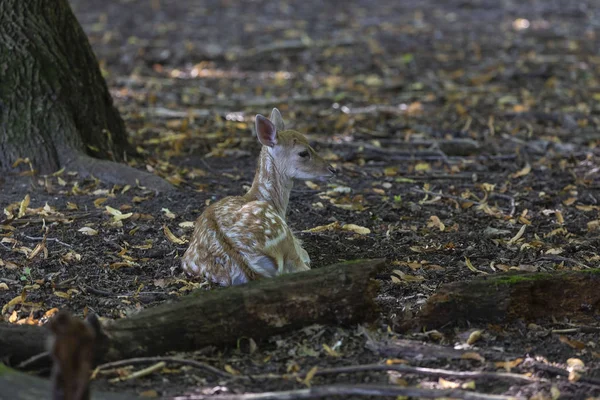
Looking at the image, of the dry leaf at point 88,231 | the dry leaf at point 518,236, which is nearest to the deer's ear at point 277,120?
the dry leaf at point 88,231

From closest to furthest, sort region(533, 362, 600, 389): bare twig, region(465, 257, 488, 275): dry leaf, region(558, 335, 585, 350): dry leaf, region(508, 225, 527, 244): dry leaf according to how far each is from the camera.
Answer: region(533, 362, 600, 389): bare twig < region(558, 335, 585, 350): dry leaf < region(465, 257, 488, 275): dry leaf < region(508, 225, 527, 244): dry leaf

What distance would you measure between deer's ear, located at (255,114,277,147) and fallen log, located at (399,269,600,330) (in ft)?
6.33

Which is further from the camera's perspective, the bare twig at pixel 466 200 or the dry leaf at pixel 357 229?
the bare twig at pixel 466 200

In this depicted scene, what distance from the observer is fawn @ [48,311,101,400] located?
10.8 feet

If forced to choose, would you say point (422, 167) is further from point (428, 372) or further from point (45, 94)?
point (428, 372)

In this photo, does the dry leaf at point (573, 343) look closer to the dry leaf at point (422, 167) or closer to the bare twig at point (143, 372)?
the bare twig at point (143, 372)

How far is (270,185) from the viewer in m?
6.41

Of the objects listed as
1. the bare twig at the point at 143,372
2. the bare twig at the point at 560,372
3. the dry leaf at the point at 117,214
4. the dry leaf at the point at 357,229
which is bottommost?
the dry leaf at the point at 357,229

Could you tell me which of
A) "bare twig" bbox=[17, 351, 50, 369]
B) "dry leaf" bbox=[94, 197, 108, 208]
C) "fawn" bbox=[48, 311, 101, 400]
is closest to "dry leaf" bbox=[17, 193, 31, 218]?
"dry leaf" bbox=[94, 197, 108, 208]

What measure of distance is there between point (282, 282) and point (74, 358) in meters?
1.60

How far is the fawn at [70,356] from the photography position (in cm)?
329

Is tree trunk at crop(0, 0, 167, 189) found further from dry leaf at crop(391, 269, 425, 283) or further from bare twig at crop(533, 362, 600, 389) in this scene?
bare twig at crop(533, 362, 600, 389)

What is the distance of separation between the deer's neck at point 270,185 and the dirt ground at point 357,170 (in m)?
0.35

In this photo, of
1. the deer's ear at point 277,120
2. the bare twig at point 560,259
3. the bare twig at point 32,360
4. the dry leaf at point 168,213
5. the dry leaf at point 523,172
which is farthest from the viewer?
the dry leaf at point 523,172
